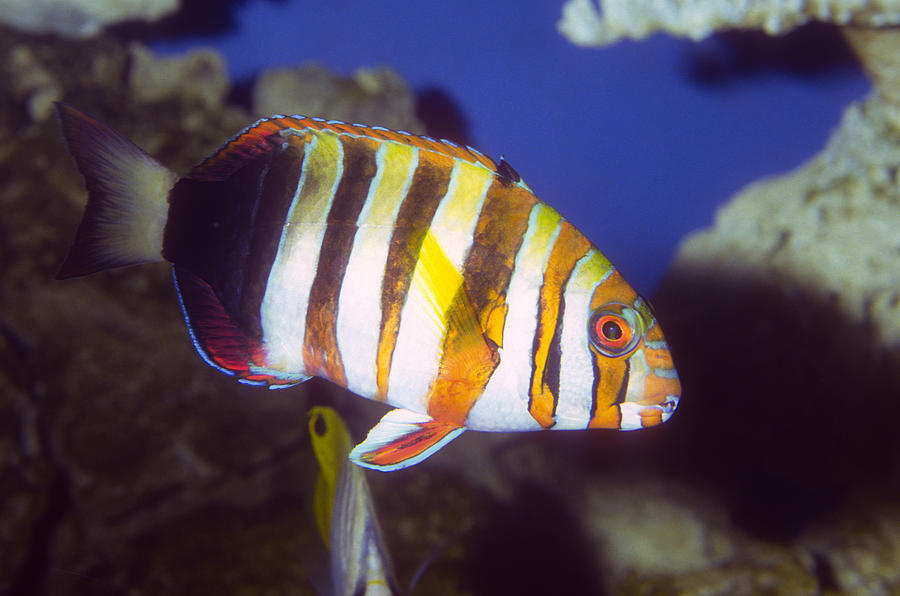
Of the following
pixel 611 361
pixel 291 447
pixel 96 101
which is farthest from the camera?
pixel 96 101

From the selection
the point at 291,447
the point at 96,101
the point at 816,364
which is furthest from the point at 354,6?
the point at 816,364

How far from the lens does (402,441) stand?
125 cm

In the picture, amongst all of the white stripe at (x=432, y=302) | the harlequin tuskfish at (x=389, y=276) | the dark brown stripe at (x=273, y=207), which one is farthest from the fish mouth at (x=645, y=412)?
the dark brown stripe at (x=273, y=207)

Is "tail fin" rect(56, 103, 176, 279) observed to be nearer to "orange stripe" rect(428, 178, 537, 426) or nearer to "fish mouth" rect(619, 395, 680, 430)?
"orange stripe" rect(428, 178, 537, 426)

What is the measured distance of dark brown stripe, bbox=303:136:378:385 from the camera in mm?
1247

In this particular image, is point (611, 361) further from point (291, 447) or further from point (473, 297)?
point (291, 447)

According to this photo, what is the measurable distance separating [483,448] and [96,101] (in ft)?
12.1

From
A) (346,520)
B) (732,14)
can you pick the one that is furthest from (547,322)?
(732,14)

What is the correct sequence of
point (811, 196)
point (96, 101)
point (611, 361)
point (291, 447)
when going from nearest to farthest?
point (611, 361) → point (291, 447) → point (811, 196) → point (96, 101)

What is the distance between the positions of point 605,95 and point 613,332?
3.67 meters

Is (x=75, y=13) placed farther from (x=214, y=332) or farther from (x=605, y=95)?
(x=214, y=332)

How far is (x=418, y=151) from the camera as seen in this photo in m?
1.24

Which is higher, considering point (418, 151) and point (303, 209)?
point (418, 151)

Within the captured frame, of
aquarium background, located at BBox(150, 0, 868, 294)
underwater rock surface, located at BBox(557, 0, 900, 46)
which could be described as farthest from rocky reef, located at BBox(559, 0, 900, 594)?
aquarium background, located at BBox(150, 0, 868, 294)
